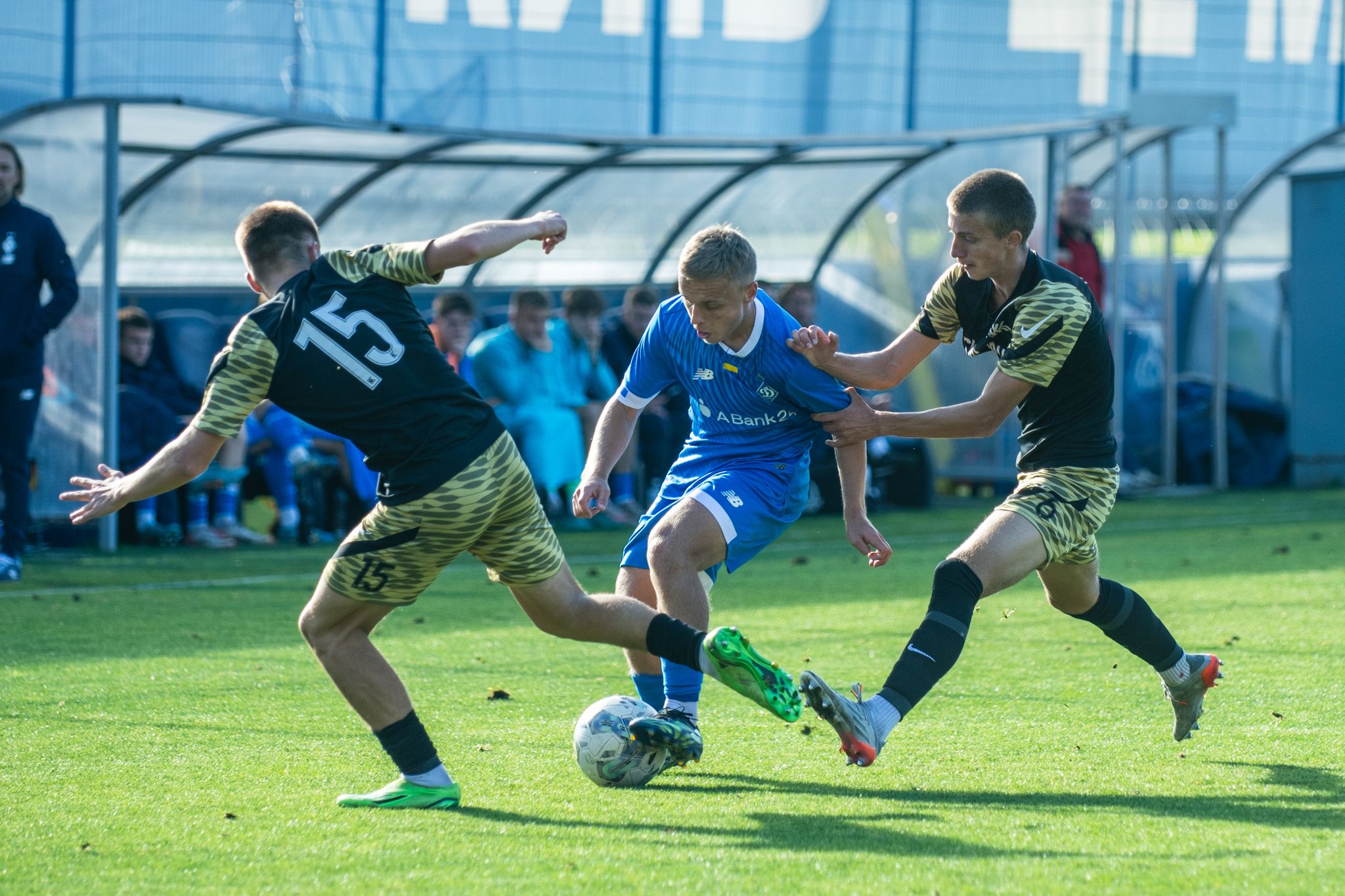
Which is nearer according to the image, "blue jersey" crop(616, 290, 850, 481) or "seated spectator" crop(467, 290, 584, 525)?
"blue jersey" crop(616, 290, 850, 481)

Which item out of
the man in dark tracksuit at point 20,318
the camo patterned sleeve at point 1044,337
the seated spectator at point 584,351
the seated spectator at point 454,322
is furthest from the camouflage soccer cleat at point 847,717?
the seated spectator at point 584,351

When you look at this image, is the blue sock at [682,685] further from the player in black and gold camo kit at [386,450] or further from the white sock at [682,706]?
the player in black and gold camo kit at [386,450]

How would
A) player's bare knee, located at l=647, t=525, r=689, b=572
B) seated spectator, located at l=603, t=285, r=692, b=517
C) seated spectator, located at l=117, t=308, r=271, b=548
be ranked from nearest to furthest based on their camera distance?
player's bare knee, located at l=647, t=525, r=689, b=572, seated spectator, located at l=117, t=308, r=271, b=548, seated spectator, located at l=603, t=285, r=692, b=517

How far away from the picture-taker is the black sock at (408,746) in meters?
3.87

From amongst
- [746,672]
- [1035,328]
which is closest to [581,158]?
[1035,328]

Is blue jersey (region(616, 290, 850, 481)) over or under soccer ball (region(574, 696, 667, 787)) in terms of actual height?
over

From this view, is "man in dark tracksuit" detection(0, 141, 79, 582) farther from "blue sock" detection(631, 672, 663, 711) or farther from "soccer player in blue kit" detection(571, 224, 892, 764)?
"blue sock" detection(631, 672, 663, 711)

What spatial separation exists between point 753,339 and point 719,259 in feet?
1.13

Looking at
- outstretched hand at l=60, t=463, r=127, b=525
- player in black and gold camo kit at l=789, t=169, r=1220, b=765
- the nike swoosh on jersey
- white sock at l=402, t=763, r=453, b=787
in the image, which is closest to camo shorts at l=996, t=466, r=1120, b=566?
player in black and gold camo kit at l=789, t=169, r=1220, b=765

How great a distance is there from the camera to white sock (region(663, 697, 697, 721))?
14.8 ft

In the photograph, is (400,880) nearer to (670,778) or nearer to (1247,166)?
(670,778)

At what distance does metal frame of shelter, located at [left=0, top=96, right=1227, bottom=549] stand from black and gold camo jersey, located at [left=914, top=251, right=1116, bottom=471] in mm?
7118

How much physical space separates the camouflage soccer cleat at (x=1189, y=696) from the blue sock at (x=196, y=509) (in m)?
7.79

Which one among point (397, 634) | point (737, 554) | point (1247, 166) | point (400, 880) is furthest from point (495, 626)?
point (1247, 166)
